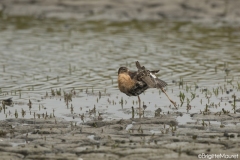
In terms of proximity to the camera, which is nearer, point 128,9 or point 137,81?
point 137,81

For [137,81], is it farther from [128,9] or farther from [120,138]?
[128,9]

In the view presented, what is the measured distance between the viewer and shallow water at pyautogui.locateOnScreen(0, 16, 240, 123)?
1371cm

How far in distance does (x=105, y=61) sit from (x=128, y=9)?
967cm

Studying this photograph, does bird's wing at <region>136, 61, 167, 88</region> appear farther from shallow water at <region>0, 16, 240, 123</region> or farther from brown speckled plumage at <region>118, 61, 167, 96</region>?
shallow water at <region>0, 16, 240, 123</region>

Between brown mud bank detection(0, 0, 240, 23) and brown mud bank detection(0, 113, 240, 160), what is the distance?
15888 millimetres

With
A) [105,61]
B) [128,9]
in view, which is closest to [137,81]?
[105,61]

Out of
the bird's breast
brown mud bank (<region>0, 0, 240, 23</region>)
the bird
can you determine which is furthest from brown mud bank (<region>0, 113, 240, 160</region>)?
brown mud bank (<region>0, 0, 240, 23</region>)

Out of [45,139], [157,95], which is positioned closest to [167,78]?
[157,95]

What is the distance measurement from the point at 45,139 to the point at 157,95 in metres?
4.76

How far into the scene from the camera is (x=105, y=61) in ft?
63.7

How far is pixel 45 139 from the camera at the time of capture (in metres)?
10.5

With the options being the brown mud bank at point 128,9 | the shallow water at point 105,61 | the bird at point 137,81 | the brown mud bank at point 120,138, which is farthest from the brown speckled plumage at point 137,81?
the brown mud bank at point 128,9

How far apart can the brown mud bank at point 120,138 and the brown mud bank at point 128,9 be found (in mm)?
15888

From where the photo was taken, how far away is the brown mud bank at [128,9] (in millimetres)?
27422
